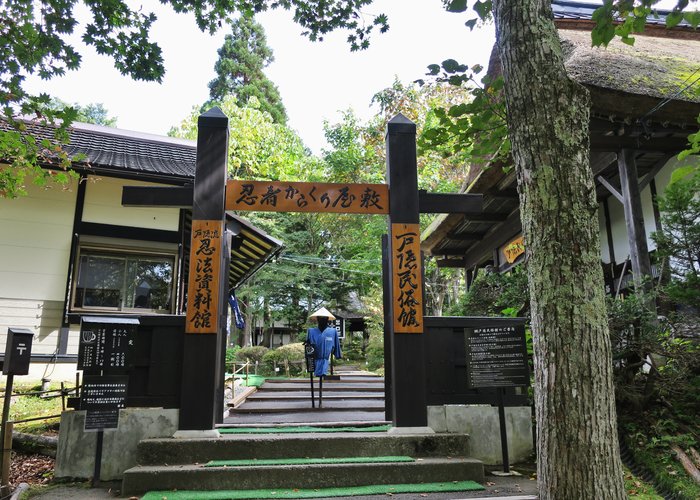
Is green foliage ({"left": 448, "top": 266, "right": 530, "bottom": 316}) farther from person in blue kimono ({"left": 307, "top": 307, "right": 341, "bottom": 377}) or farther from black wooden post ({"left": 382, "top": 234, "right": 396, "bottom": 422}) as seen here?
person in blue kimono ({"left": 307, "top": 307, "right": 341, "bottom": 377})

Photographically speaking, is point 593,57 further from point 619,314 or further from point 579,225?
point 579,225

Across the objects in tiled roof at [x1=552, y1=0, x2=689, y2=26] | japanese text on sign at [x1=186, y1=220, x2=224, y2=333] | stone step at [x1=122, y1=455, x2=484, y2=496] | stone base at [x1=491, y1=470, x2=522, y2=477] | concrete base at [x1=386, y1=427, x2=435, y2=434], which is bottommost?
stone base at [x1=491, y1=470, x2=522, y2=477]

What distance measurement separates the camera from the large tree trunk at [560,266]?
9.23 feet

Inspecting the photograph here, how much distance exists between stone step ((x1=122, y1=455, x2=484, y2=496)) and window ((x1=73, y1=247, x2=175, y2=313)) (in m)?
5.92

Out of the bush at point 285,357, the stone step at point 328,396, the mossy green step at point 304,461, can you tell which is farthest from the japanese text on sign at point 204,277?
the bush at point 285,357

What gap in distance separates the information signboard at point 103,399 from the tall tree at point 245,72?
27.2 meters

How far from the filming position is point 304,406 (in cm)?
930

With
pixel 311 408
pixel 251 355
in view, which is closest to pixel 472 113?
pixel 311 408

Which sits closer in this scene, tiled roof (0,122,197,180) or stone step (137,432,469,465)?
stone step (137,432,469,465)

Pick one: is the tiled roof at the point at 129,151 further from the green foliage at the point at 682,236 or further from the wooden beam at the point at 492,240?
the green foliage at the point at 682,236

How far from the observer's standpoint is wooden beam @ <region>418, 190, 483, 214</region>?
23.4ft

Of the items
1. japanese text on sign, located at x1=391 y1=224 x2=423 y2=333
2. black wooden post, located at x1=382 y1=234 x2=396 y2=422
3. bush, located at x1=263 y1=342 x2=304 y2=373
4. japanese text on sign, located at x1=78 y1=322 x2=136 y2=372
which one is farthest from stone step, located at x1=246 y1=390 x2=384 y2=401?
bush, located at x1=263 y1=342 x2=304 y2=373

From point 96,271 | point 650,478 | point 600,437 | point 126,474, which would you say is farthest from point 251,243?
point 600,437

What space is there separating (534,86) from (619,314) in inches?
176
